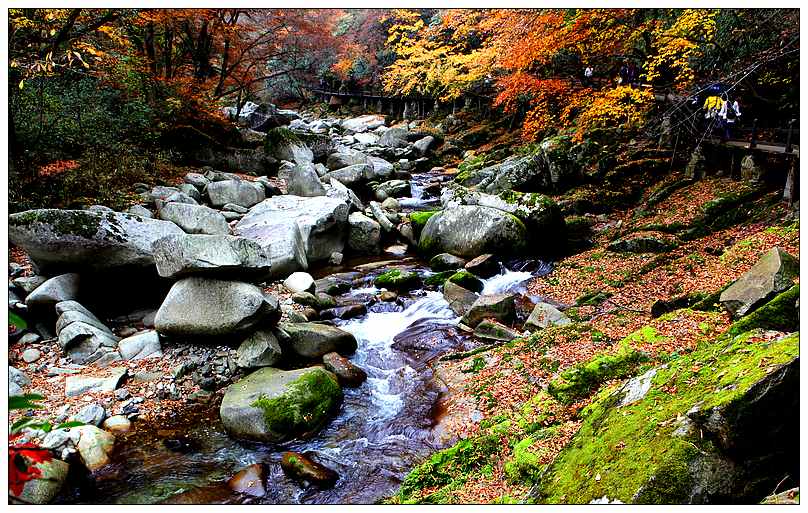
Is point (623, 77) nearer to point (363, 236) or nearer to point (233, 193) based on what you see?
point (363, 236)

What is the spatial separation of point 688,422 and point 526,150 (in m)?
16.6

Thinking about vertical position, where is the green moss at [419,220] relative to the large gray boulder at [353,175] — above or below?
below

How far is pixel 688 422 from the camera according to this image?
3.13 meters

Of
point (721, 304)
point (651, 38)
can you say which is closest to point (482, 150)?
point (651, 38)

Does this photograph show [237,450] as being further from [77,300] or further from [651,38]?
[651,38]

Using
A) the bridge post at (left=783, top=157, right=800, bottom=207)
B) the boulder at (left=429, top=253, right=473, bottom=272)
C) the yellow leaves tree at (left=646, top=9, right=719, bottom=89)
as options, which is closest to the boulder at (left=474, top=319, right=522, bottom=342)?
the boulder at (left=429, top=253, right=473, bottom=272)

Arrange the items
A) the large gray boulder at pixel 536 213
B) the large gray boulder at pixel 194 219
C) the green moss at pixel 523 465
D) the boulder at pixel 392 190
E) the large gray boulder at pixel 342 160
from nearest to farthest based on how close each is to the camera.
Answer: the green moss at pixel 523 465
the large gray boulder at pixel 194 219
the large gray boulder at pixel 536 213
the boulder at pixel 392 190
the large gray boulder at pixel 342 160

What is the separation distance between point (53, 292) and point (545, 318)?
7.80 meters

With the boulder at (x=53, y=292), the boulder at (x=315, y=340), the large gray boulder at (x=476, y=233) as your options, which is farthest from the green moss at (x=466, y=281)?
the boulder at (x=53, y=292)

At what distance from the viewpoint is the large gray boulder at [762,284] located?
5.38 m

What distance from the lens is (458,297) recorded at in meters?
→ 9.55

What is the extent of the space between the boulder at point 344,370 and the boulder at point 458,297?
8.74ft

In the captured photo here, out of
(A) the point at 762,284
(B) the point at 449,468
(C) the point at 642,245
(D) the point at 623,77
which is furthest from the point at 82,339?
(D) the point at 623,77

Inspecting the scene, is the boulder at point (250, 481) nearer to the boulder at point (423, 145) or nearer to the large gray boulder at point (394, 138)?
the boulder at point (423, 145)
